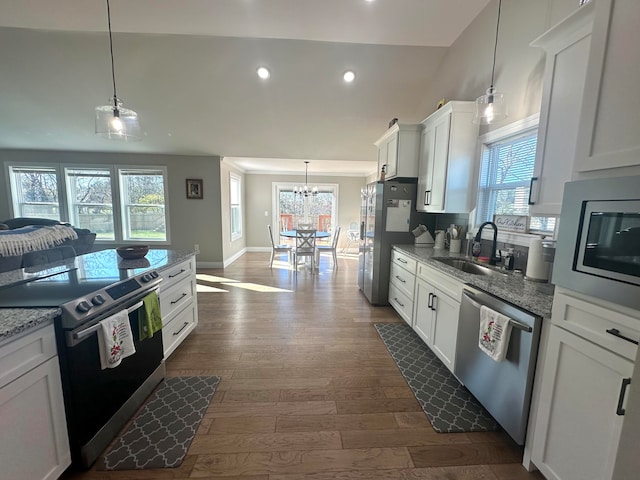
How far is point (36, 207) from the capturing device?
517 cm

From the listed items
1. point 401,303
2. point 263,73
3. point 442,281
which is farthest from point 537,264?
point 263,73

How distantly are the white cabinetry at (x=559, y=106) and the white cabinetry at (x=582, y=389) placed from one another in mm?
658

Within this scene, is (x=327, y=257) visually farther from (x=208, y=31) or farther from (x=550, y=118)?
(x=550, y=118)

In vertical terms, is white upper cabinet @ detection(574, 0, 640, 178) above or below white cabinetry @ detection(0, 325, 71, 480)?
above

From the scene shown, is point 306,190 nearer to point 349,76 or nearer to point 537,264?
point 349,76

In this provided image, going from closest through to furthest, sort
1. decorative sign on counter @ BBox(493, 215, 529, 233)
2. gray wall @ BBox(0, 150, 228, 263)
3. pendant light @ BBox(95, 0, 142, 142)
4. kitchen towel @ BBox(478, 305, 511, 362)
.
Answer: kitchen towel @ BBox(478, 305, 511, 362), decorative sign on counter @ BBox(493, 215, 529, 233), pendant light @ BBox(95, 0, 142, 142), gray wall @ BBox(0, 150, 228, 263)

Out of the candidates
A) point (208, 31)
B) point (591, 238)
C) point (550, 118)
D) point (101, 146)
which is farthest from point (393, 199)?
point (101, 146)

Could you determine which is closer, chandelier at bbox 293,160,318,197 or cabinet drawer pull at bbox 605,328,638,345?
cabinet drawer pull at bbox 605,328,638,345

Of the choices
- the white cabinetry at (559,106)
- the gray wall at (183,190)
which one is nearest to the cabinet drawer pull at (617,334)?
the white cabinetry at (559,106)

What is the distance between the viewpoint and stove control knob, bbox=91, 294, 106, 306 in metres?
1.29

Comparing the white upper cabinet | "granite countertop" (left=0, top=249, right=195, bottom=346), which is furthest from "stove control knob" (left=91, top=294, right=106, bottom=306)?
the white upper cabinet

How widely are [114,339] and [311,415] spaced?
48.8 inches

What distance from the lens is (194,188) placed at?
5.26m

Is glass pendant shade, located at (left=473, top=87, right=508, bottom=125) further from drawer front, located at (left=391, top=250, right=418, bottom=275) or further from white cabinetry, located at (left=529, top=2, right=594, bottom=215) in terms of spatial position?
drawer front, located at (left=391, top=250, right=418, bottom=275)
